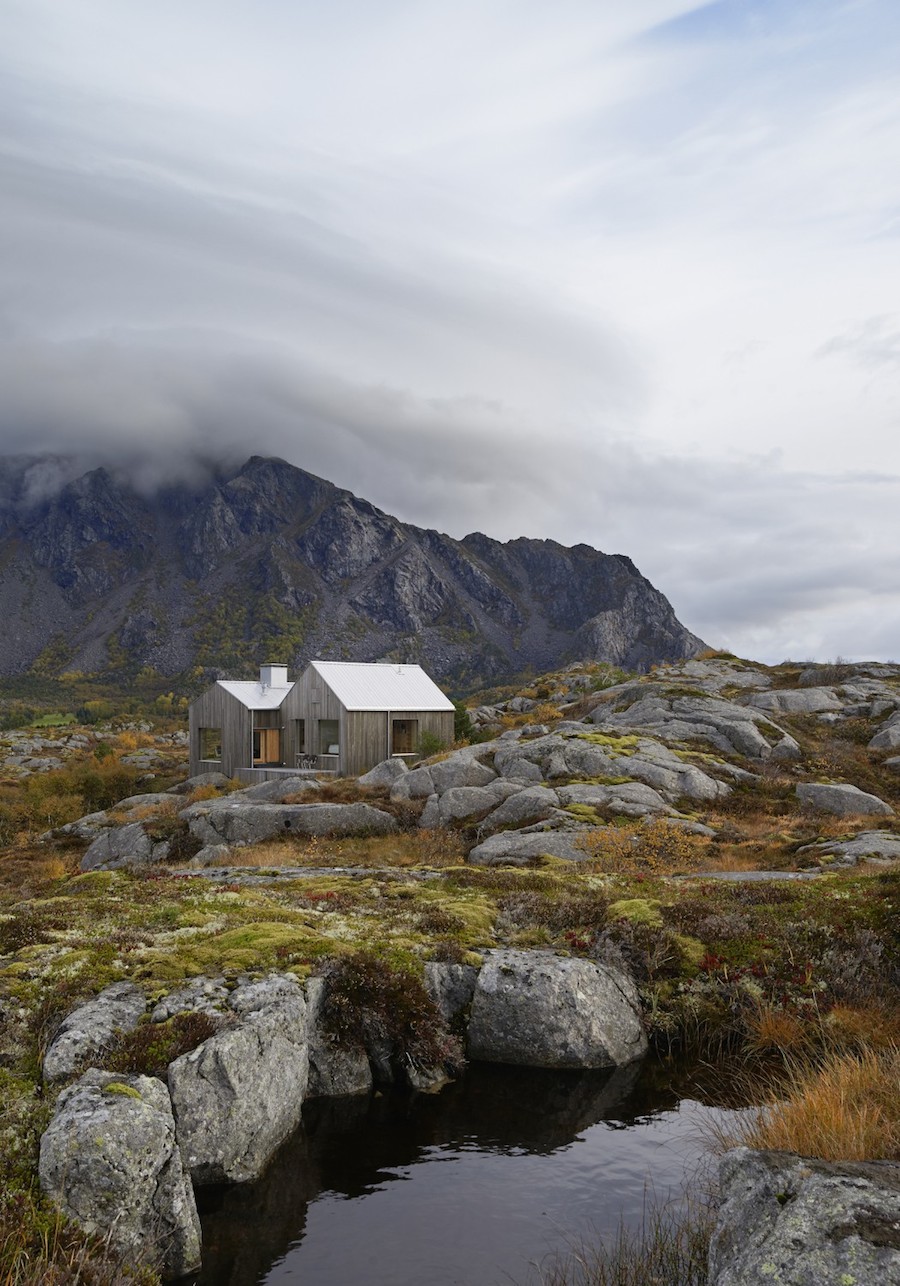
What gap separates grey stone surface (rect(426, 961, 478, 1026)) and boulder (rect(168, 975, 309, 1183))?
119 inches

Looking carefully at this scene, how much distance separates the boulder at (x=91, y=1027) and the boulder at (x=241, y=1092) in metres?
1.22

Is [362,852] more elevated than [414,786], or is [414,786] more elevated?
[414,786]

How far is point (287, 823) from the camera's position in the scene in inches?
1406

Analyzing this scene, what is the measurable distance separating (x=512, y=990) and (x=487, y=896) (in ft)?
19.2

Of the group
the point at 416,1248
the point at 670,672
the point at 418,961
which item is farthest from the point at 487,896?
the point at 670,672

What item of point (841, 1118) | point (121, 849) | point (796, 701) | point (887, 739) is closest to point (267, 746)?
point (121, 849)

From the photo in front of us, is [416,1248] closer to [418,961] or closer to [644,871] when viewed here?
[418,961]

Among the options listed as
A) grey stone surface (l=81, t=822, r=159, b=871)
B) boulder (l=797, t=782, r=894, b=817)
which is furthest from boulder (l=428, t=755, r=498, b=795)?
boulder (l=797, t=782, r=894, b=817)

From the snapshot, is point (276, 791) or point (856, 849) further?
point (276, 791)

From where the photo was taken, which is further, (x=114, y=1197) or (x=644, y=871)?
(x=644, y=871)

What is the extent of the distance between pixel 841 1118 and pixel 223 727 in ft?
189

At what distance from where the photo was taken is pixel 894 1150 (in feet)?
25.0

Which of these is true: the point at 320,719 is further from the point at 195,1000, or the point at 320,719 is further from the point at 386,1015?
the point at 195,1000

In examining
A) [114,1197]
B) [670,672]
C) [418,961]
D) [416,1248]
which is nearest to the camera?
[114,1197]
